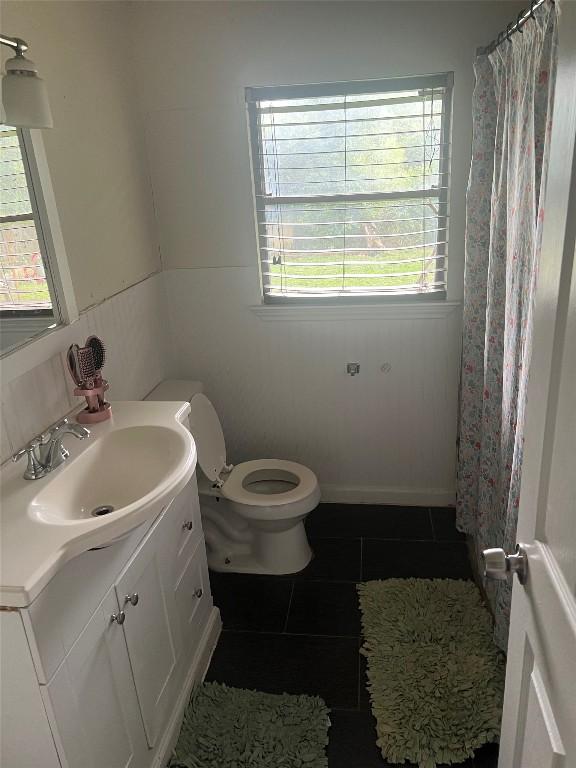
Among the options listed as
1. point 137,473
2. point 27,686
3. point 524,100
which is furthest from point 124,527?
point 524,100

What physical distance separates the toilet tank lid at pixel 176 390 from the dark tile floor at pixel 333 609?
2.63 ft

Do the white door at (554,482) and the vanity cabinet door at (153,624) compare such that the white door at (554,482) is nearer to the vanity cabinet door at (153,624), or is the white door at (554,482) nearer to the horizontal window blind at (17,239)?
the vanity cabinet door at (153,624)

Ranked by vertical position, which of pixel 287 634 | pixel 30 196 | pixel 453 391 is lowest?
pixel 287 634

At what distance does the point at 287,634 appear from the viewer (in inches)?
85.7

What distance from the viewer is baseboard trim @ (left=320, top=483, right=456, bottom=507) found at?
9.44 feet

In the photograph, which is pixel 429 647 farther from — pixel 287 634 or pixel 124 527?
pixel 124 527

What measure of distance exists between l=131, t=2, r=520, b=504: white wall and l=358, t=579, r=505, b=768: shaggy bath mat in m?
0.70

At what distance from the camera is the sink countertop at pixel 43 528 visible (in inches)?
42.8

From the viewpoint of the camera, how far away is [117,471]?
167cm

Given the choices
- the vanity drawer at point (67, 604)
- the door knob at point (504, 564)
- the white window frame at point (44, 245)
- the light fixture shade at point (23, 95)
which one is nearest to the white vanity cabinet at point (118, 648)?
the vanity drawer at point (67, 604)

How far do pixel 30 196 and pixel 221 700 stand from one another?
168cm

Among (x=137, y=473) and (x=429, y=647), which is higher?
(x=137, y=473)

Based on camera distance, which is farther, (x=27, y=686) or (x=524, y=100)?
(x=524, y=100)

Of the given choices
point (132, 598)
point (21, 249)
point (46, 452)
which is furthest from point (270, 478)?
point (21, 249)
